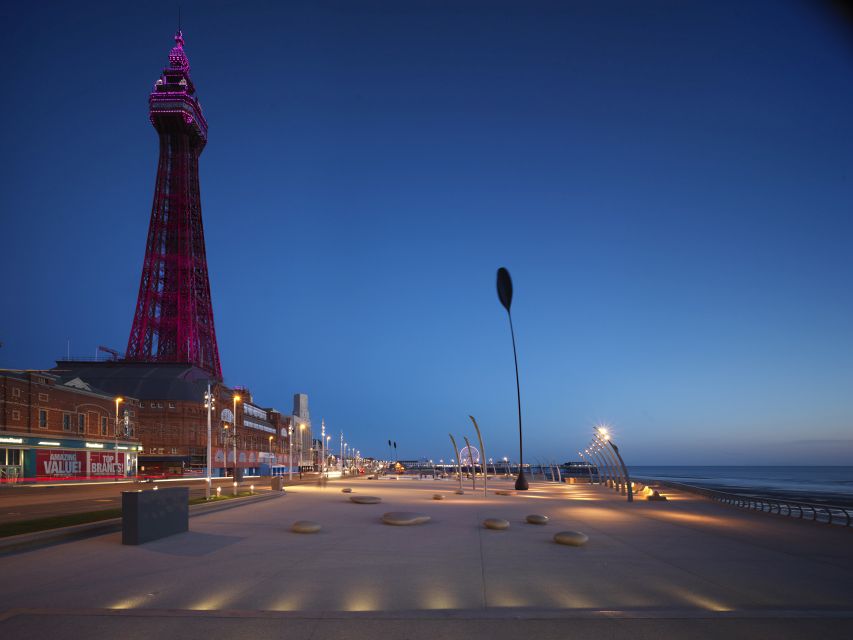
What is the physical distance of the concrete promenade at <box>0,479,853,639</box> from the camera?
27.1ft

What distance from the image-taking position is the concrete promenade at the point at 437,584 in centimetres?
827

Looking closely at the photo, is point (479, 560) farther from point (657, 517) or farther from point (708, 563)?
point (657, 517)

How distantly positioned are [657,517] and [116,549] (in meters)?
18.3

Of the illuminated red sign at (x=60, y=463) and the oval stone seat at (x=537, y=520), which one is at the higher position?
the oval stone seat at (x=537, y=520)

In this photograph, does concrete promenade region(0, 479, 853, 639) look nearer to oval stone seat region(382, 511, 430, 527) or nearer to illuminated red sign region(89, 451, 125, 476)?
oval stone seat region(382, 511, 430, 527)

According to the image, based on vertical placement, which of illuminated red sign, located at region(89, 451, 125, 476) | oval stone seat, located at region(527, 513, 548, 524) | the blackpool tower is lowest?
illuminated red sign, located at region(89, 451, 125, 476)

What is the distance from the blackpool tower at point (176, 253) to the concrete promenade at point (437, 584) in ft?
384

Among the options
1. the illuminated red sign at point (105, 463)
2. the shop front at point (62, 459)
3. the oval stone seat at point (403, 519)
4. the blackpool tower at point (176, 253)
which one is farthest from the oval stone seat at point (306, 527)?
the blackpool tower at point (176, 253)

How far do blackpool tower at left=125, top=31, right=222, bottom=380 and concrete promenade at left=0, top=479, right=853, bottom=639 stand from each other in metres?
117

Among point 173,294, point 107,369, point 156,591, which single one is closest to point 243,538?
point 156,591

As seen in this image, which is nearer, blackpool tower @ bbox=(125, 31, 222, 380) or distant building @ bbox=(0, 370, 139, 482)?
distant building @ bbox=(0, 370, 139, 482)

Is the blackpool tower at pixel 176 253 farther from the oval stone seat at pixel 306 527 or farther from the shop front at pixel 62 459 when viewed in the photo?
the oval stone seat at pixel 306 527

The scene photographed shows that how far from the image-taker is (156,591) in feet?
34.2

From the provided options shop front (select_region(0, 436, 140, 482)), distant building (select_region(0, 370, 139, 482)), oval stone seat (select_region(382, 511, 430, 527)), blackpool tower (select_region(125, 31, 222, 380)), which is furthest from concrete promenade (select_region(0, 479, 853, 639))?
blackpool tower (select_region(125, 31, 222, 380))
